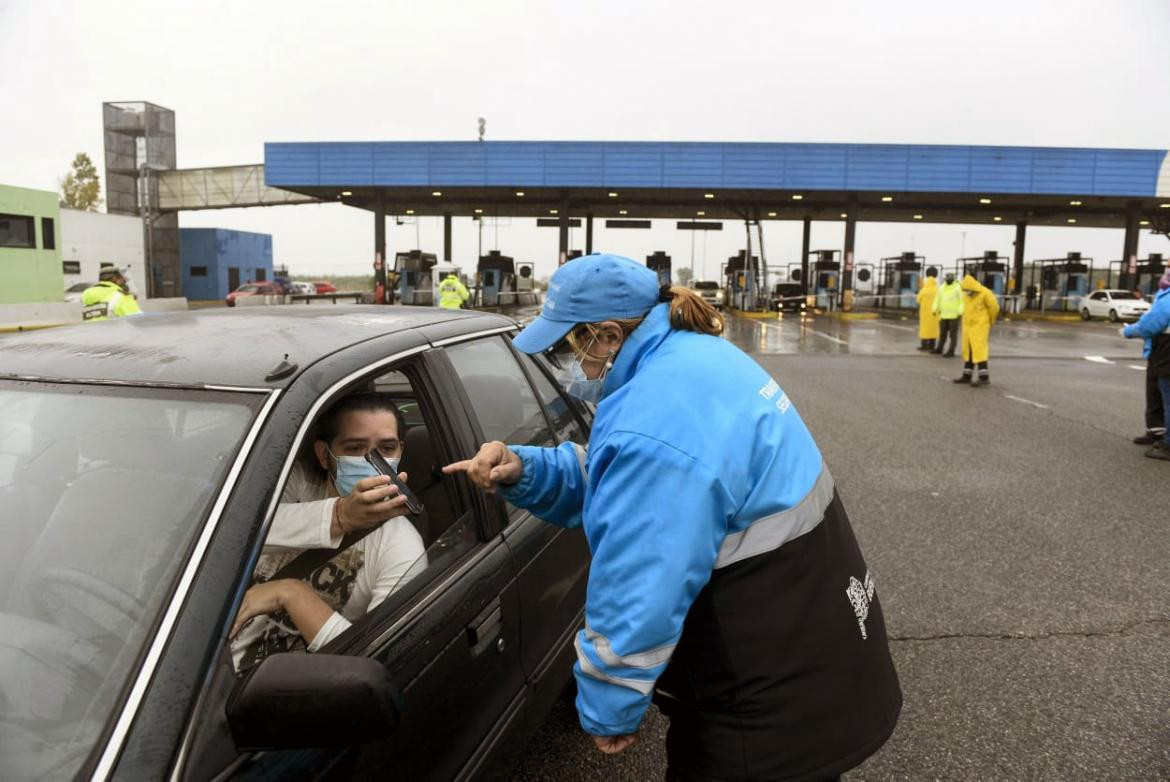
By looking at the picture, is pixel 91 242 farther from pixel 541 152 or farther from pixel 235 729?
pixel 235 729

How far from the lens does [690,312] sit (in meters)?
1.98

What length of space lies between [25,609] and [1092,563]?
5289 millimetres

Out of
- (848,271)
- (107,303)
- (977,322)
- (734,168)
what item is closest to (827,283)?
(848,271)

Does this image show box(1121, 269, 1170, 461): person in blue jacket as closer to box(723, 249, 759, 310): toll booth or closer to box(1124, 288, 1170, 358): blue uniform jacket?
box(1124, 288, 1170, 358): blue uniform jacket

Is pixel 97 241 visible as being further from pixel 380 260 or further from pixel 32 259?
pixel 32 259

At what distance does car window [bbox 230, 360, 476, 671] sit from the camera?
2109mm

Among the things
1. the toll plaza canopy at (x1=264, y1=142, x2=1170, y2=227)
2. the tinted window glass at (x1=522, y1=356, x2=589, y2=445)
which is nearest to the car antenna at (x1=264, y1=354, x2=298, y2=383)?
the tinted window glass at (x1=522, y1=356, x2=589, y2=445)

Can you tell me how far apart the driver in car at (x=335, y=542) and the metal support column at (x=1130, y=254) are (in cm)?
4320

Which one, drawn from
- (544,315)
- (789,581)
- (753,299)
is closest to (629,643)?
(789,581)

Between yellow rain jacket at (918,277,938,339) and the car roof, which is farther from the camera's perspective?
yellow rain jacket at (918,277,938,339)

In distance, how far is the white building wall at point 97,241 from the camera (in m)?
36.5

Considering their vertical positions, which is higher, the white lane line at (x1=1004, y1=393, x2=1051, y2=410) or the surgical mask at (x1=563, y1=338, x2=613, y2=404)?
the surgical mask at (x1=563, y1=338, x2=613, y2=404)

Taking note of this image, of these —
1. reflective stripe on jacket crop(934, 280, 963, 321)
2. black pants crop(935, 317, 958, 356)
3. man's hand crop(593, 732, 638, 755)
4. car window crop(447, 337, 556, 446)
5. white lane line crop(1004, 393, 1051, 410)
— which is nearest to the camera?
man's hand crop(593, 732, 638, 755)

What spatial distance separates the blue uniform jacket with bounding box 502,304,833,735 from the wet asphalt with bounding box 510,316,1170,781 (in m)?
1.47
